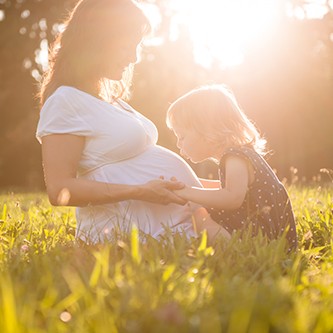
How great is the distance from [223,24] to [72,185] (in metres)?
13.5

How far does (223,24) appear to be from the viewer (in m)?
16.3

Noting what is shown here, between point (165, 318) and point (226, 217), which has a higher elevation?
point (165, 318)

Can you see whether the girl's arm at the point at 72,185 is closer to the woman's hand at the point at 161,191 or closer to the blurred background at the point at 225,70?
the woman's hand at the point at 161,191

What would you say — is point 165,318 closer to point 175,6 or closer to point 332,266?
point 332,266

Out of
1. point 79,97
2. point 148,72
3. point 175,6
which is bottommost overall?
point 148,72

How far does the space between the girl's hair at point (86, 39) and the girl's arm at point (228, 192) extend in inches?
41.8

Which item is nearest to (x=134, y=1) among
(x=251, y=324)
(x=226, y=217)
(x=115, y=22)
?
(x=115, y=22)

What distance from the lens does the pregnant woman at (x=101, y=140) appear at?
11.7ft

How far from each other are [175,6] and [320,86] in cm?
529

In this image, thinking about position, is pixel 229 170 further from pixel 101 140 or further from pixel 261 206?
pixel 101 140

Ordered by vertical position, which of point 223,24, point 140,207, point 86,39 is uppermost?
point 86,39

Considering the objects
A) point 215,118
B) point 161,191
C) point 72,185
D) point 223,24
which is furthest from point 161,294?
point 223,24

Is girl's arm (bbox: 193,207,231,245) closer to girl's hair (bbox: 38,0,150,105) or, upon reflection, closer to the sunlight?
girl's hair (bbox: 38,0,150,105)

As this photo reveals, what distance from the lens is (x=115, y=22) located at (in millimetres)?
3936
